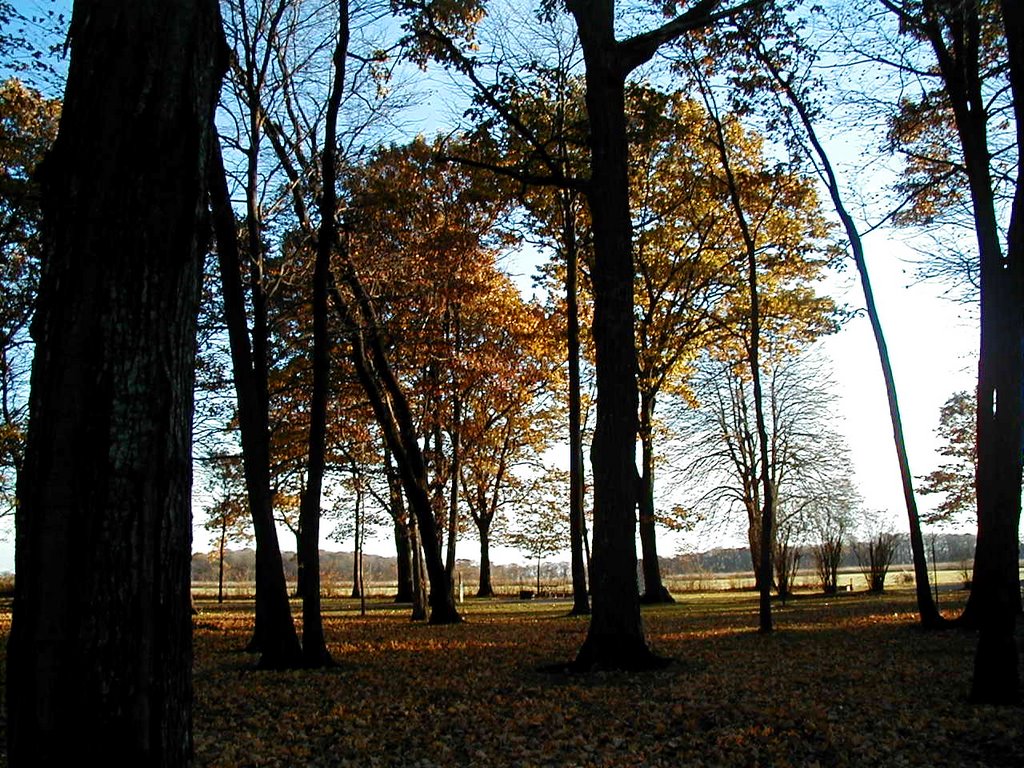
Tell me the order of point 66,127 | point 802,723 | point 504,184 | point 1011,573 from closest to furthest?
point 66,127 → point 802,723 → point 1011,573 → point 504,184

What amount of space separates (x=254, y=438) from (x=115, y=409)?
8.27 meters

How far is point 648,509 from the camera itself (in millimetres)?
24969

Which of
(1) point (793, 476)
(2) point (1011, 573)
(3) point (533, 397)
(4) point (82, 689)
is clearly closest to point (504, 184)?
(3) point (533, 397)

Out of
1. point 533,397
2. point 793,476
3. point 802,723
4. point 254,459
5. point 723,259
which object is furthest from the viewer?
point 793,476

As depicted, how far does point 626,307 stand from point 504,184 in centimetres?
617

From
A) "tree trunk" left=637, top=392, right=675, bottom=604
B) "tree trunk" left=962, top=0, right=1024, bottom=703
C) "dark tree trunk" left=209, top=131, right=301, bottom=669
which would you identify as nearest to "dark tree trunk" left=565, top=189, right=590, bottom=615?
"tree trunk" left=637, top=392, right=675, bottom=604

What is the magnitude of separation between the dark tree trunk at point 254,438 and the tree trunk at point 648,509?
13.4 metres

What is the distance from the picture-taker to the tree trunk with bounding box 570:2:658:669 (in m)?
9.45

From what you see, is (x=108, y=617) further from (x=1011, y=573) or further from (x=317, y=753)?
(x=1011, y=573)

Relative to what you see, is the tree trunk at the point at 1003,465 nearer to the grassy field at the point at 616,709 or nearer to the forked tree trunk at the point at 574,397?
the grassy field at the point at 616,709

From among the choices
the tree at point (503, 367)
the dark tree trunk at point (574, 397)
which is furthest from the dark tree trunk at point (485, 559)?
the dark tree trunk at point (574, 397)

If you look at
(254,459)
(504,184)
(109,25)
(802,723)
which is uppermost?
(504,184)

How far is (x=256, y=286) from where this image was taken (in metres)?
11.4

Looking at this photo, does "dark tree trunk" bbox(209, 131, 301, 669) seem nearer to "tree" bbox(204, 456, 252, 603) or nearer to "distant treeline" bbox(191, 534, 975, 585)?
"tree" bbox(204, 456, 252, 603)
